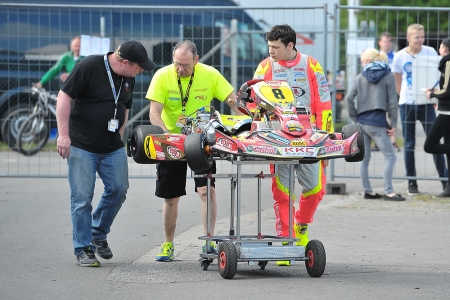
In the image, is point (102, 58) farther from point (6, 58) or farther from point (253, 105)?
point (6, 58)

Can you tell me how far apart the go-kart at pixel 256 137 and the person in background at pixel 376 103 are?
4.49 m

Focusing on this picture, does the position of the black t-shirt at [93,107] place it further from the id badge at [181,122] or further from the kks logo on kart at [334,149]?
the kks logo on kart at [334,149]

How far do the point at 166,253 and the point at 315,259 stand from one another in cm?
147

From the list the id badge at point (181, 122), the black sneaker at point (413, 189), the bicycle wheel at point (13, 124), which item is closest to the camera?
the id badge at point (181, 122)

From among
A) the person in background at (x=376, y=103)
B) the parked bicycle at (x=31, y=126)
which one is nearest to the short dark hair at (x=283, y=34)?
the person in background at (x=376, y=103)

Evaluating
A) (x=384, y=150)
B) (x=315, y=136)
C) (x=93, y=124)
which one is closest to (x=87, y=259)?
(x=93, y=124)

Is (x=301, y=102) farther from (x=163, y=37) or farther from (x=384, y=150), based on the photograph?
Answer: (x=163, y=37)

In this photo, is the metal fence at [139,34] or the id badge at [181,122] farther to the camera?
the metal fence at [139,34]

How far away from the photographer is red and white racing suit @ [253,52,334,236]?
323 inches

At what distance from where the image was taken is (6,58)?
14.0 meters

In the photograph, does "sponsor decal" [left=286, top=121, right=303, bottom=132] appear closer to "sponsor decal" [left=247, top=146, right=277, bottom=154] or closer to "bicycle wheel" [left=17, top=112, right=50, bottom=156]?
"sponsor decal" [left=247, top=146, right=277, bottom=154]

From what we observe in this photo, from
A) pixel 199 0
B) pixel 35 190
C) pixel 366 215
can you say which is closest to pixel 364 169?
pixel 366 215

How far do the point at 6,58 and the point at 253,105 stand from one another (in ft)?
22.6

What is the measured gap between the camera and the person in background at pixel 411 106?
1305 cm
